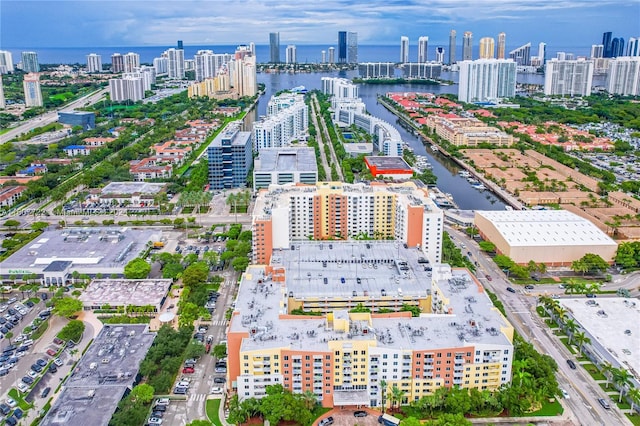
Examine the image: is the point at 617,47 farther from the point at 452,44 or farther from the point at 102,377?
the point at 102,377

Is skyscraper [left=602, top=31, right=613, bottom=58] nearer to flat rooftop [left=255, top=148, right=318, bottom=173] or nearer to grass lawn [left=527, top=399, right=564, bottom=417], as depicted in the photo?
flat rooftop [left=255, top=148, right=318, bottom=173]

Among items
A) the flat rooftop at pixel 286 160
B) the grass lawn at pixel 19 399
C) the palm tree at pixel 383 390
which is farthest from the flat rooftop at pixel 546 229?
the grass lawn at pixel 19 399

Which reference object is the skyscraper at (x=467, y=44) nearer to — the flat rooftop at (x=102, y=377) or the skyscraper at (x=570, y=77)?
the skyscraper at (x=570, y=77)

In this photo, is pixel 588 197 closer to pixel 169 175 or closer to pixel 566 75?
pixel 169 175

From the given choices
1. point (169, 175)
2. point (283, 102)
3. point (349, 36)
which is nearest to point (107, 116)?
point (283, 102)

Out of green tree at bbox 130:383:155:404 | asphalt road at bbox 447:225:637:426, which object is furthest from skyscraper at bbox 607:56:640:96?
green tree at bbox 130:383:155:404
